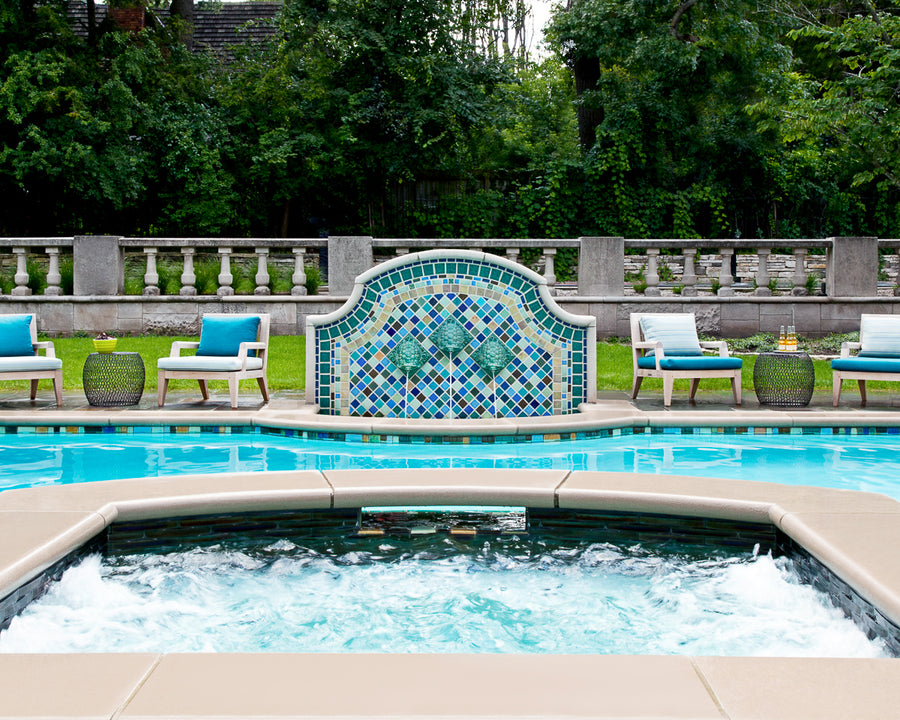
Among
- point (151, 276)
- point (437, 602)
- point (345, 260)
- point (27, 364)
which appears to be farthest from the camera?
point (345, 260)

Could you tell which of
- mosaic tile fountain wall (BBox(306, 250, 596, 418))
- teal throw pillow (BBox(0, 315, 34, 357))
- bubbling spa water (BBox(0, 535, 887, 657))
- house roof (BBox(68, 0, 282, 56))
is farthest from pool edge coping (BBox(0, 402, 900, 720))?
house roof (BBox(68, 0, 282, 56))

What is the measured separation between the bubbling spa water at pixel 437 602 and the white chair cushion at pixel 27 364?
204 inches

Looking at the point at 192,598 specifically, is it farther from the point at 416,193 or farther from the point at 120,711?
the point at 416,193

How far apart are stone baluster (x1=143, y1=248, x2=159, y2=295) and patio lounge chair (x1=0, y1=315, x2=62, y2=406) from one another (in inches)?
209

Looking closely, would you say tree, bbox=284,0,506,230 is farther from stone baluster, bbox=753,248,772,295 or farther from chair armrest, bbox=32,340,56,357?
chair armrest, bbox=32,340,56,357

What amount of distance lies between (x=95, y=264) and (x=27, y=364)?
6.47 metres

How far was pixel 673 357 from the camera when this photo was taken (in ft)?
30.2

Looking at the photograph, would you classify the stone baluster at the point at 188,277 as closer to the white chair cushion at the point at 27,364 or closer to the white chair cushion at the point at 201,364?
the white chair cushion at the point at 27,364

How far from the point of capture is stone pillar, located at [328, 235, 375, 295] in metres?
14.9

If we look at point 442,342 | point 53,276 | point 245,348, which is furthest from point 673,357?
point 53,276

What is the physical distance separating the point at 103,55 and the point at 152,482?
16653 mm

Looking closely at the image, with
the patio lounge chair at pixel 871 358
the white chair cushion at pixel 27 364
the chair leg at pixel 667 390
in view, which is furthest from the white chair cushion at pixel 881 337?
the white chair cushion at pixel 27 364

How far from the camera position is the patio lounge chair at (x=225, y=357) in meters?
8.80

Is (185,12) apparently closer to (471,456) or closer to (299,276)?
(299,276)
